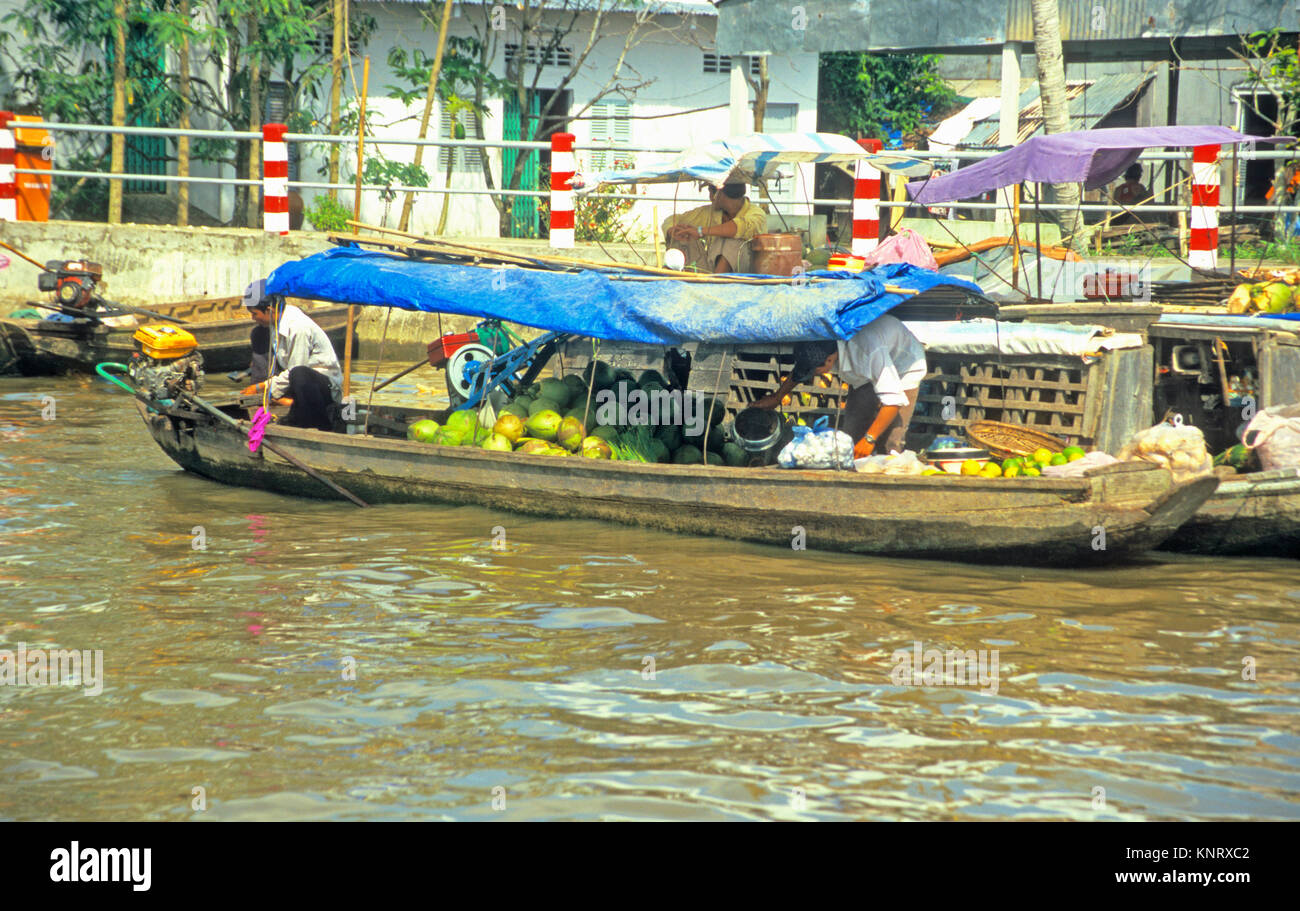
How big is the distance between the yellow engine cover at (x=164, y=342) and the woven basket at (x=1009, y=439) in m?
5.57

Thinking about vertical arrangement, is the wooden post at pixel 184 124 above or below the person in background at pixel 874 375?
above

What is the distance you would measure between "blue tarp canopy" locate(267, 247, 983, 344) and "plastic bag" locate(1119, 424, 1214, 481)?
145cm

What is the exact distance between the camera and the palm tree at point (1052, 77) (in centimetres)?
1202

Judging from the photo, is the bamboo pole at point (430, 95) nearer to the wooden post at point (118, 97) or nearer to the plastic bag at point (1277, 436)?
the wooden post at point (118, 97)

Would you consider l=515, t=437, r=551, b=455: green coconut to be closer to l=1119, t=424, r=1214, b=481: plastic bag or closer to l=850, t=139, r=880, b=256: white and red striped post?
l=1119, t=424, r=1214, b=481: plastic bag

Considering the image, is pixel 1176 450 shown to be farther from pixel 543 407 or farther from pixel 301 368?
pixel 301 368

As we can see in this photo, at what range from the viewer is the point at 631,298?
762cm

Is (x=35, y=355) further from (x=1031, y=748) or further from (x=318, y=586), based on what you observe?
(x=1031, y=748)

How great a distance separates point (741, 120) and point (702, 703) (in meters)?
12.6

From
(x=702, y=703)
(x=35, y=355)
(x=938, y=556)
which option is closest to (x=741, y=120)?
(x=35, y=355)

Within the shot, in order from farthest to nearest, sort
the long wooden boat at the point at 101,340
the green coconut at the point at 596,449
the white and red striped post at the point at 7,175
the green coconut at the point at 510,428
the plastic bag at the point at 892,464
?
the white and red striped post at the point at 7,175 → the long wooden boat at the point at 101,340 → the green coconut at the point at 510,428 → the green coconut at the point at 596,449 → the plastic bag at the point at 892,464

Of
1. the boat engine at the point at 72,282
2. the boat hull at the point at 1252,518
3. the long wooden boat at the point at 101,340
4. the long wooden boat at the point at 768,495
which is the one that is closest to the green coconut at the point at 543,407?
the long wooden boat at the point at 768,495

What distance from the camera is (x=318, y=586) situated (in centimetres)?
666
